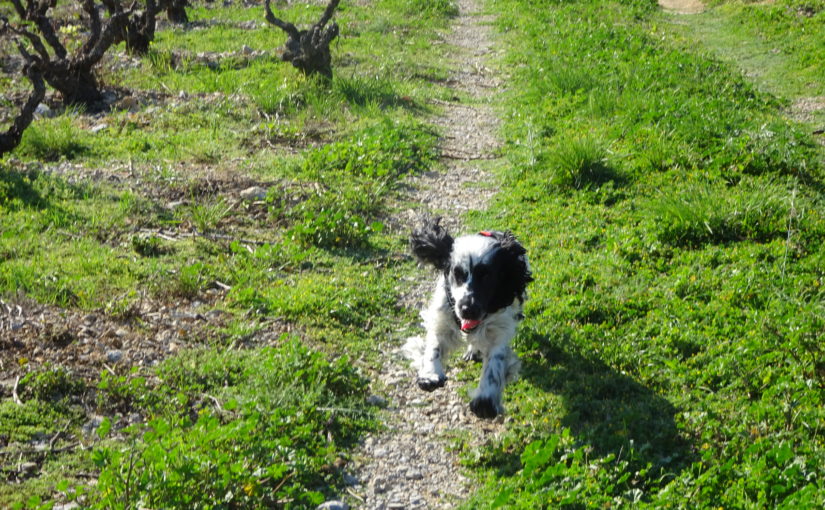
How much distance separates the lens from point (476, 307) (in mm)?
5336

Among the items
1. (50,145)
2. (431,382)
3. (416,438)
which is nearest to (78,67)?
(50,145)

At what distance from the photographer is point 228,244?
7801 millimetres

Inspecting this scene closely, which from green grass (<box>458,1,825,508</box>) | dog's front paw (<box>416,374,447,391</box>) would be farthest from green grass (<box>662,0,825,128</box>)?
dog's front paw (<box>416,374,447,391</box>)

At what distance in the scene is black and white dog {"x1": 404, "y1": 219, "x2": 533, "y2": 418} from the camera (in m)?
5.34

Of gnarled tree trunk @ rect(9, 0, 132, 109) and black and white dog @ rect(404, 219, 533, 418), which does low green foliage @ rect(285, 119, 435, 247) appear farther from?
gnarled tree trunk @ rect(9, 0, 132, 109)

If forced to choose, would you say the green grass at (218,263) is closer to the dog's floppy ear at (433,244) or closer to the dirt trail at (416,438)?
the dirt trail at (416,438)

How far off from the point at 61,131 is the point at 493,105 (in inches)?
256

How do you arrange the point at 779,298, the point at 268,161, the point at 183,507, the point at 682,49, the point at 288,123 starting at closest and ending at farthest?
the point at 183,507 < the point at 779,298 < the point at 268,161 < the point at 288,123 < the point at 682,49

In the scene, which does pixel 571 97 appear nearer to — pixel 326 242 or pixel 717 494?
pixel 326 242

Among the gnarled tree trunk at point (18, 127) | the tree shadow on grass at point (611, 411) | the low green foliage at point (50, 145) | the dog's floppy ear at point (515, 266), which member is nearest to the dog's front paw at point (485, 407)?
the tree shadow on grass at point (611, 411)

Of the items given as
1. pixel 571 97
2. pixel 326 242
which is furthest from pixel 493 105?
pixel 326 242

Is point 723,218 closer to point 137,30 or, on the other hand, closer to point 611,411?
point 611,411

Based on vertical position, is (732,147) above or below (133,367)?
above

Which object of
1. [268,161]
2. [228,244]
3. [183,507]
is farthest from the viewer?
[268,161]
